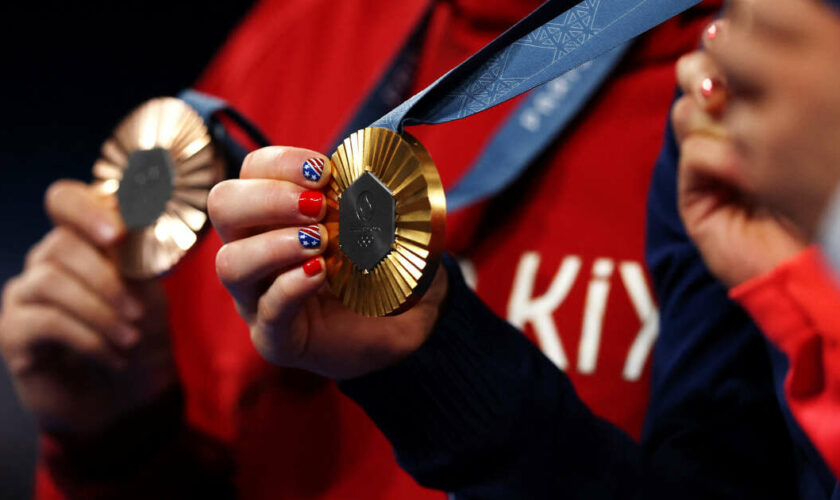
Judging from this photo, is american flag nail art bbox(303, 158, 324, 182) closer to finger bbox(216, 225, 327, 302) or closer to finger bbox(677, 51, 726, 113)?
finger bbox(216, 225, 327, 302)

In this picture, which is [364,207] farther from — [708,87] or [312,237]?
[708,87]

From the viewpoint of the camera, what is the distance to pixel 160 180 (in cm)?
38

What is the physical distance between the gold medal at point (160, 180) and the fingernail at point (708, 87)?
0.25m

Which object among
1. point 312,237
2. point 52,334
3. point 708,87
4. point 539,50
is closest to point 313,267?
point 312,237

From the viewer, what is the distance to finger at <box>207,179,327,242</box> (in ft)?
0.84

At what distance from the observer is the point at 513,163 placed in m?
0.48

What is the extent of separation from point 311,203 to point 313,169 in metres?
0.01

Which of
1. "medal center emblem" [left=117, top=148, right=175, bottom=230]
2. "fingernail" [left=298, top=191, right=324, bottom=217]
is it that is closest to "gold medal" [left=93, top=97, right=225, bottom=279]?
"medal center emblem" [left=117, top=148, right=175, bottom=230]

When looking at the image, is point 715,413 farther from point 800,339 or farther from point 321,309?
point 321,309

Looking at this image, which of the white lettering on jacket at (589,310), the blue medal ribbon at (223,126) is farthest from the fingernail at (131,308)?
the white lettering on jacket at (589,310)

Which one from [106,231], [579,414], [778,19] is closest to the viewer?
[778,19]

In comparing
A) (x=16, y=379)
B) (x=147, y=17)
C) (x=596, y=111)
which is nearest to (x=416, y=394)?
(x=596, y=111)

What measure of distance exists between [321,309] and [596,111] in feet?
0.94

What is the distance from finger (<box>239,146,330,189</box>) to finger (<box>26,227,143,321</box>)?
0.78 feet
